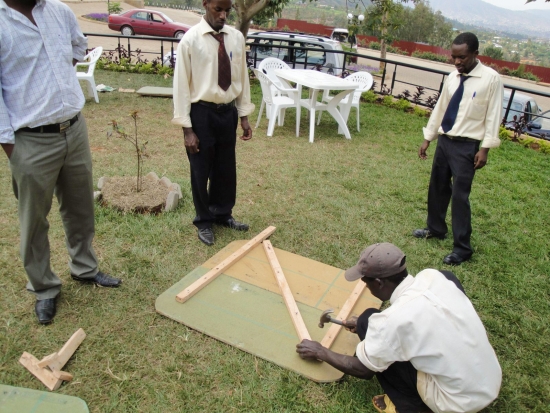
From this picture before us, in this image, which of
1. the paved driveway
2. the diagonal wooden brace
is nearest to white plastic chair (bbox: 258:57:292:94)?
the paved driveway

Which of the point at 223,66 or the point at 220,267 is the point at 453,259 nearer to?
the point at 220,267

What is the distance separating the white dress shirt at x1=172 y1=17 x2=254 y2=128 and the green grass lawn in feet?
3.99

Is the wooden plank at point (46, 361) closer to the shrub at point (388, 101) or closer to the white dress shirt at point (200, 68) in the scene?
the white dress shirt at point (200, 68)

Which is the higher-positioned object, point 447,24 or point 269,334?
point 447,24

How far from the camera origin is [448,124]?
139 inches

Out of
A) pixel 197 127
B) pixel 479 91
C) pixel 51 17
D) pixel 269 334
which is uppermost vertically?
pixel 51 17

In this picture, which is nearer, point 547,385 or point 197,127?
point 547,385

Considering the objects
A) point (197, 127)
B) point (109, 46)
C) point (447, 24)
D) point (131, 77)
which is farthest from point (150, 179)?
point (447, 24)

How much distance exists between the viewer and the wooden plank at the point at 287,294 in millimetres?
2688

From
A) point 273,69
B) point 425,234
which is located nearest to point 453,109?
point 425,234

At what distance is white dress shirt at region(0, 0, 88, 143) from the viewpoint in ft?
6.98

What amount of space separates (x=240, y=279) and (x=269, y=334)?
644mm

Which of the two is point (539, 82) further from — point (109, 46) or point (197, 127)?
point (197, 127)

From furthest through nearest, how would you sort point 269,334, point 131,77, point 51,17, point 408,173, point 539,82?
point 539,82
point 131,77
point 408,173
point 269,334
point 51,17
